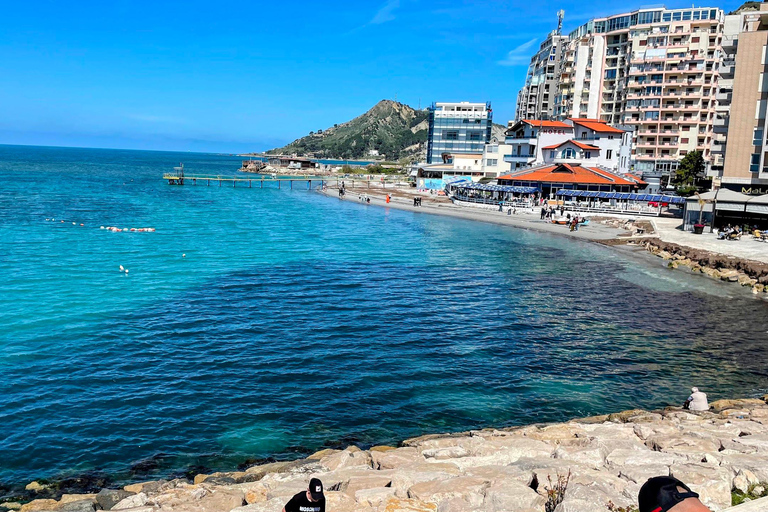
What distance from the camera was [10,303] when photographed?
105 feet

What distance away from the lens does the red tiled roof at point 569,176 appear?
261 feet

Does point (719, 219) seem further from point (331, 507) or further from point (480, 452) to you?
point (331, 507)

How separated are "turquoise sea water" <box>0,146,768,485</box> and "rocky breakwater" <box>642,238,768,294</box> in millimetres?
1791

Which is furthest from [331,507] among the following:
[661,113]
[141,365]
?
[661,113]

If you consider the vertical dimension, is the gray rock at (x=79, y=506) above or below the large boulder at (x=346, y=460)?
below

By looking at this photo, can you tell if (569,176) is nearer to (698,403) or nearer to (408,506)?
(698,403)

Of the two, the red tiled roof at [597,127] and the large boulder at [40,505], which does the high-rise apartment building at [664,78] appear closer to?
the red tiled roof at [597,127]

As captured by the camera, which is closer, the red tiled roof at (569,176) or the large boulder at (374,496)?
the large boulder at (374,496)

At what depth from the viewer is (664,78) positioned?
10331 cm

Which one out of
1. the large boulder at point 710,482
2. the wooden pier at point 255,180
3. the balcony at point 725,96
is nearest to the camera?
the large boulder at point 710,482

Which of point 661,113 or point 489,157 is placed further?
point 489,157

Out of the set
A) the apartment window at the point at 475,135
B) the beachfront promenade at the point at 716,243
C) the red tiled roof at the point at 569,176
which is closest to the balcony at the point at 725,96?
the beachfront promenade at the point at 716,243

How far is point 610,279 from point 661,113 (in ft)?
249

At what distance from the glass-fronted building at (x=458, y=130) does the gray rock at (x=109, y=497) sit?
6081 inches
